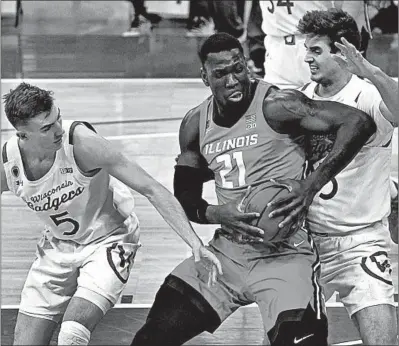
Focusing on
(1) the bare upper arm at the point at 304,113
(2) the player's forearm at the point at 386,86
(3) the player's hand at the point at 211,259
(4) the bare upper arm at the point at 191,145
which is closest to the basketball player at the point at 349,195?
(1) the bare upper arm at the point at 304,113

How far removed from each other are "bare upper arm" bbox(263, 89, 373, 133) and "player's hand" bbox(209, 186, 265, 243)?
1.12 feet

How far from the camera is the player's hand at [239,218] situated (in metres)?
4.54

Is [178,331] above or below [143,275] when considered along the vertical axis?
above

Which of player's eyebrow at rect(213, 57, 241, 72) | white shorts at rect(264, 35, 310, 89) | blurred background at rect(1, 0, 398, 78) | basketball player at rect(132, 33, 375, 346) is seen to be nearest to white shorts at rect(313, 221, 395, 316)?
basketball player at rect(132, 33, 375, 346)

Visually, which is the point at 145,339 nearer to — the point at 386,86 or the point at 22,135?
the point at 22,135

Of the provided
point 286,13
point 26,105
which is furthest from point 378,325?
point 286,13

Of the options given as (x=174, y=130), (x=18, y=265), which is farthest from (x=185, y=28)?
(x=18, y=265)

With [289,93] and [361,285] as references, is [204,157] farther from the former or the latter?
[361,285]

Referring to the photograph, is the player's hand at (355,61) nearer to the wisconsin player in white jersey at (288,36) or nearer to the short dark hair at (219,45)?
the short dark hair at (219,45)

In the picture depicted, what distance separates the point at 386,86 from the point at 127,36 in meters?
11.7

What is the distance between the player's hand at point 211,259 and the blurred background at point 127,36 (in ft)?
24.2

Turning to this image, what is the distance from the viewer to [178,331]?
4.50 meters

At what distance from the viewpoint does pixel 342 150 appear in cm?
460

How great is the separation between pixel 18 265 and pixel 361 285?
2936mm
